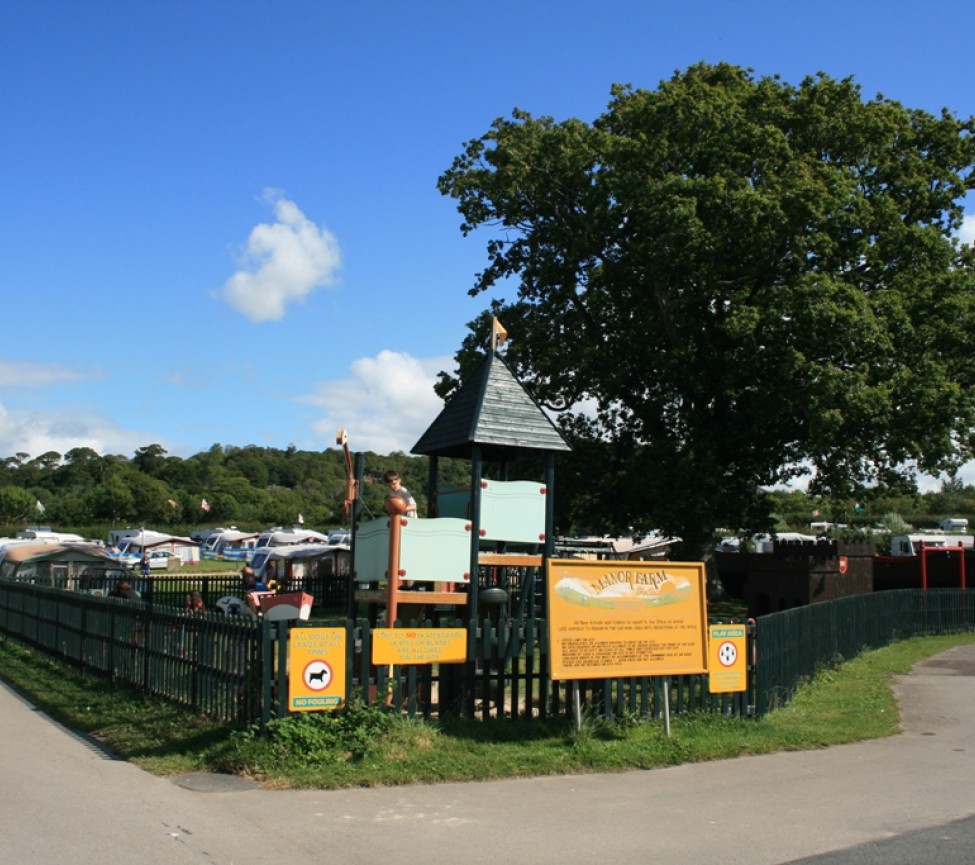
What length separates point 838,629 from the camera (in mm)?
18844

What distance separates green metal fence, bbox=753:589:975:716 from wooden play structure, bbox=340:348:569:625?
121 inches

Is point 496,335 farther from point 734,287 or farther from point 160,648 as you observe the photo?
point 734,287

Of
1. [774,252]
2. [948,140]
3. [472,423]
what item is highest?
[948,140]

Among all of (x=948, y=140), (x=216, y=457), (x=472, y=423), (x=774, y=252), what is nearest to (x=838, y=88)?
(x=948, y=140)

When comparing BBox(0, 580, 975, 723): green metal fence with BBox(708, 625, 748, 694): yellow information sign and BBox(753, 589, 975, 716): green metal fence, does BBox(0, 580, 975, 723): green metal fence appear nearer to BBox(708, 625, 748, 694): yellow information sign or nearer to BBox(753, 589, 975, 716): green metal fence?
BBox(753, 589, 975, 716): green metal fence

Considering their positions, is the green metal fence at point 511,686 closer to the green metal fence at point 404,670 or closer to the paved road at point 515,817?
the green metal fence at point 404,670

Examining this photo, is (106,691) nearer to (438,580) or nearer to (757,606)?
(438,580)

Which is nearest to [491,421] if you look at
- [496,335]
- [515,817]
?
[496,335]

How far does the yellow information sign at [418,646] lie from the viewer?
33.8 feet

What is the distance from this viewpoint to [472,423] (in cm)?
1313

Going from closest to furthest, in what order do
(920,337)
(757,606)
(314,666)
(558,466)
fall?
(314,666) < (920,337) < (757,606) < (558,466)

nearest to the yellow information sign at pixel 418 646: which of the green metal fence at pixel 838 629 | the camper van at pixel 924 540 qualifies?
the green metal fence at pixel 838 629

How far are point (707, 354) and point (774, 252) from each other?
11.3ft

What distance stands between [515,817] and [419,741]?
211 cm
